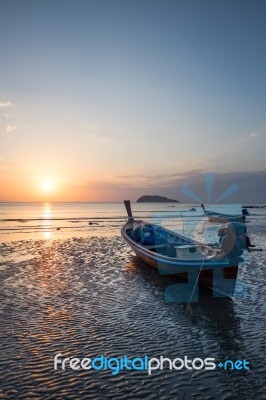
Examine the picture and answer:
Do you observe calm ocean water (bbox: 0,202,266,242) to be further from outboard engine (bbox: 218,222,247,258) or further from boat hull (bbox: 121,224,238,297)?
outboard engine (bbox: 218,222,247,258)

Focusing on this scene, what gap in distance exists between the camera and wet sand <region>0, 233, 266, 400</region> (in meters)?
6.38

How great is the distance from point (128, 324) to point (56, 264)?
35.7ft

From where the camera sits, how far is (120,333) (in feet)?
29.5

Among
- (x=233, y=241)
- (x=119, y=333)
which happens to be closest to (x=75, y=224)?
(x=233, y=241)

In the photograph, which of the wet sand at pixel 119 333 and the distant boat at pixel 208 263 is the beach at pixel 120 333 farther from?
the distant boat at pixel 208 263

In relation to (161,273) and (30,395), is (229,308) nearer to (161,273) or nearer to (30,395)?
(161,273)

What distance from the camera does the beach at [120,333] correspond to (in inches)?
251

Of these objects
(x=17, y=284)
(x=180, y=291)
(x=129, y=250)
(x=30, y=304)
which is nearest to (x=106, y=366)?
(x=30, y=304)

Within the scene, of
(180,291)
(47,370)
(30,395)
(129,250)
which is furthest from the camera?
(129,250)

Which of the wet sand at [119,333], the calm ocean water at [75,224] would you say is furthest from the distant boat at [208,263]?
the calm ocean water at [75,224]

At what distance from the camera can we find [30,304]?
11547mm

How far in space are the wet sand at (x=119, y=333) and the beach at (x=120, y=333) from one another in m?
0.02

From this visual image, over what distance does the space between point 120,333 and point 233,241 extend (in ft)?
19.3

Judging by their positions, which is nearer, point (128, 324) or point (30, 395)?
point (30, 395)
